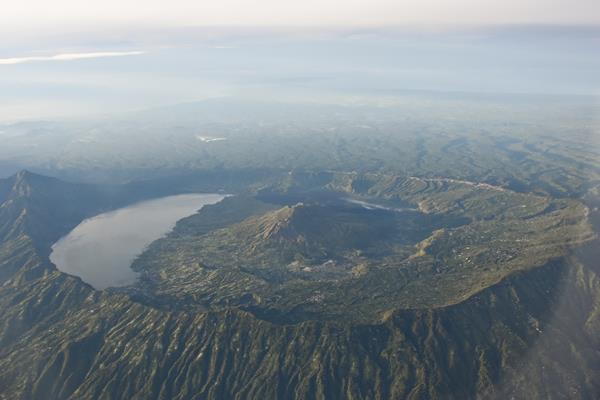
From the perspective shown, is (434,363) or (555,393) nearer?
(555,393)

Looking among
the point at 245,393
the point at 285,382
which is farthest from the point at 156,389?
the point at 285,382

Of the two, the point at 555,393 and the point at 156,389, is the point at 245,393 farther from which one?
the point at 555,393

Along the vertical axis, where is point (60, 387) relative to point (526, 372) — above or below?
below

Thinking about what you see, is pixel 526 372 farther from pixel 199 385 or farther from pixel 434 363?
pixel 199 385

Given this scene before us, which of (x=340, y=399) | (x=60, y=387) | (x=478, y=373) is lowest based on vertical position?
(x=60, y=387)

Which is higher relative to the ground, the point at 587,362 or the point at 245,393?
the point at 587,362

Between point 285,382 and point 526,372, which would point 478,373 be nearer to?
point 526,372

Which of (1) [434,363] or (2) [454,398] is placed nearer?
(2) [454,398]

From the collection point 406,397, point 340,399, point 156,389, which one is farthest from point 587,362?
point 156,389

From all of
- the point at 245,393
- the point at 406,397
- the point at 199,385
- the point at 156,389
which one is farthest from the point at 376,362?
the point at 156,389
